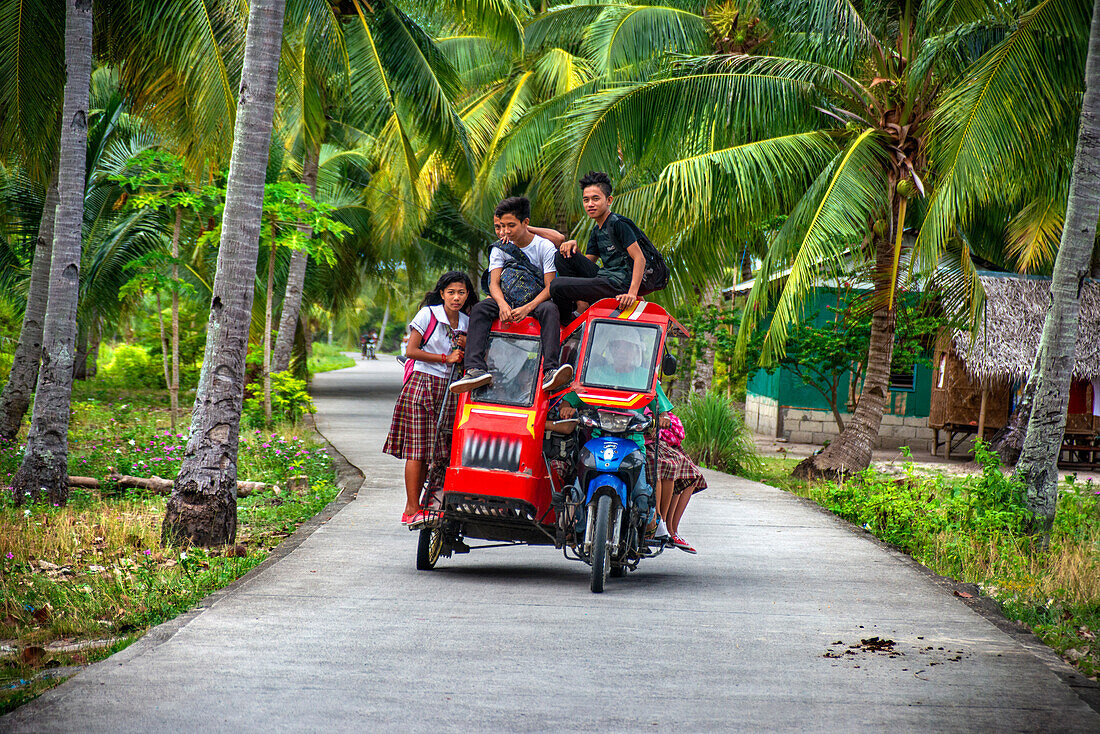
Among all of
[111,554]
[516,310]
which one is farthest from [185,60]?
[516,310]

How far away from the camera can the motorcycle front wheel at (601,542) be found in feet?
20.1

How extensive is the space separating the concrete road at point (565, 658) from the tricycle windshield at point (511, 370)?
1199mm

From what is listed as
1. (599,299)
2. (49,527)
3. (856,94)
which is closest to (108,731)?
(599,299)

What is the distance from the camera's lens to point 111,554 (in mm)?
7355

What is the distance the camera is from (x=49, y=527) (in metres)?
8.32

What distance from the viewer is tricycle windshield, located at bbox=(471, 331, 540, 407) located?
21.2 ft

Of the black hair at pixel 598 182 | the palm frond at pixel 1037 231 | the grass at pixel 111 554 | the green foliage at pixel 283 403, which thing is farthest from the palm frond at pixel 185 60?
the palm frond at pixel 1037 231

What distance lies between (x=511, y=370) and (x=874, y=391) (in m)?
8.96

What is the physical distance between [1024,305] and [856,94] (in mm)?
7108

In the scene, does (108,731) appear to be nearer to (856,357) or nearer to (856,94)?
(856,94)

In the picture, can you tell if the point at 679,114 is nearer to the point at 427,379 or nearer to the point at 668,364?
the point at 427,379

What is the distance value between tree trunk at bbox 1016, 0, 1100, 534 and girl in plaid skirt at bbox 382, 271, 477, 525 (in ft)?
15.4

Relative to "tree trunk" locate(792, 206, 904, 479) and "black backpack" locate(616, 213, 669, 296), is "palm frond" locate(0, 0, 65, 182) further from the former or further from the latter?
"tree trunk" locate(792, 206, 904, 479)

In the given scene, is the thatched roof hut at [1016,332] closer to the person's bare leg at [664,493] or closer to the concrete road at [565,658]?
the concrete road at [565,658]
